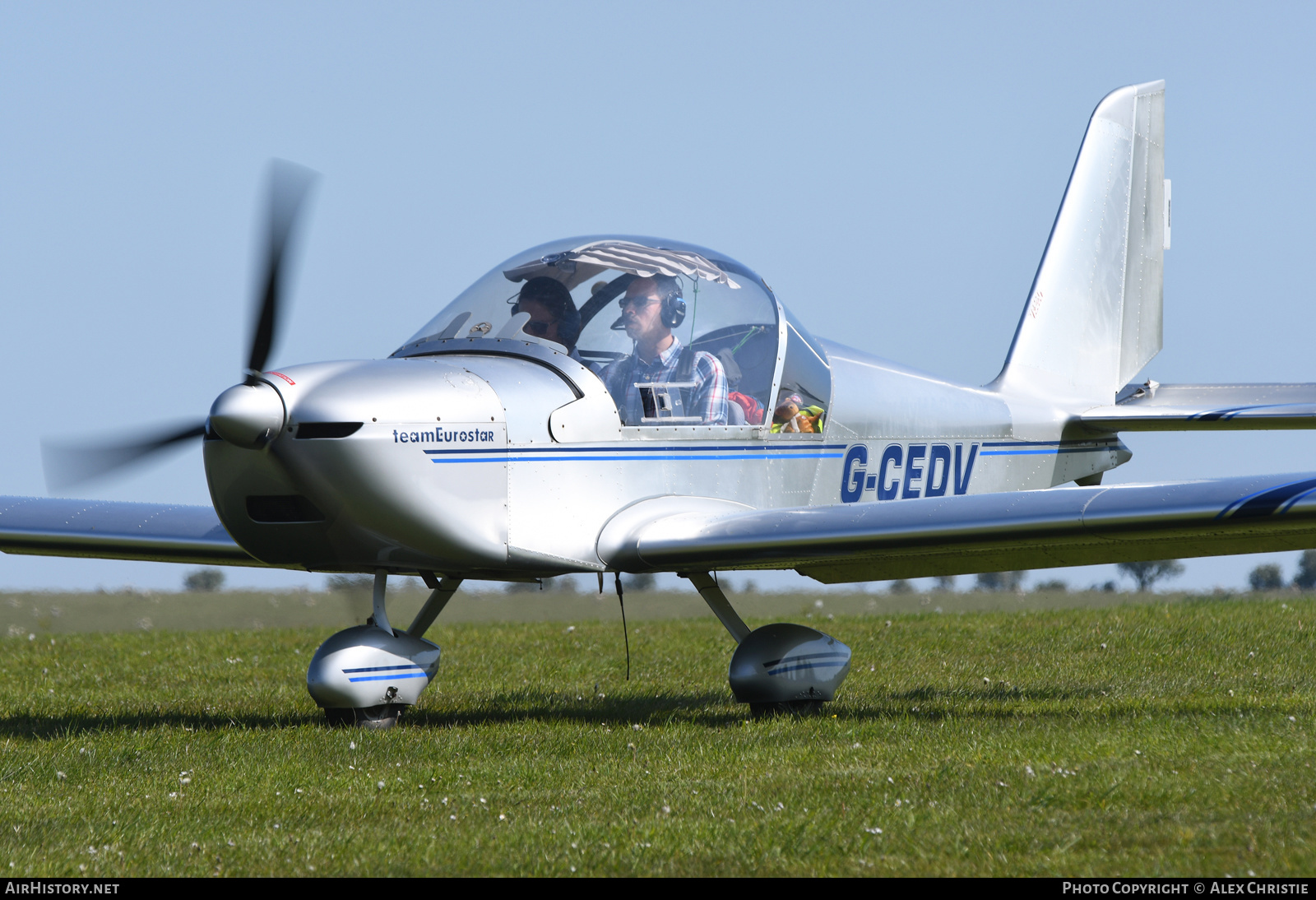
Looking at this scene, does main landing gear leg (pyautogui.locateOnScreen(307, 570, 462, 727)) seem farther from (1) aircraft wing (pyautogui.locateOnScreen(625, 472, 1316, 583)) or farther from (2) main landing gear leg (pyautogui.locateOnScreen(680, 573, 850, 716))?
(2) main landing gear leg (pyautogui.locateOnScreen(680, 573, 850, 716))

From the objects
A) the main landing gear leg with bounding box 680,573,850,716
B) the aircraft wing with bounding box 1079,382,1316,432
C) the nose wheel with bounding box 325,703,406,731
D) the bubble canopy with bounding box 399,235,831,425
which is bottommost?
the nose wheel with bounding box 325,703,406,731

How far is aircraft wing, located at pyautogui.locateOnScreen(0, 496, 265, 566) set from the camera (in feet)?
30.8

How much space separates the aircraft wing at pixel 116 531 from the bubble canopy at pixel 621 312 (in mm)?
2141

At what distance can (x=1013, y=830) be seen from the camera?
15.5 ft

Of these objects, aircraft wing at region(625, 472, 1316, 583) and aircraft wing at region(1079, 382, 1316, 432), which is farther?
aircraft wing at region(1079, 382, 1316, 432)

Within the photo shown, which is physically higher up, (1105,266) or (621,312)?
(621,312)

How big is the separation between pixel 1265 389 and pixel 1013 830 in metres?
7.20

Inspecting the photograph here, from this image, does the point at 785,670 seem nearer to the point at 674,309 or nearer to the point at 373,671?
the point at 674,309

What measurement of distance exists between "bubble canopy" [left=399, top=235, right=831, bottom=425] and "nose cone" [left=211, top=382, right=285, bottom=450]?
1568mm

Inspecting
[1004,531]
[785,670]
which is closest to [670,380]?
[785,670]

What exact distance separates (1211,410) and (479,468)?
6.39 meters

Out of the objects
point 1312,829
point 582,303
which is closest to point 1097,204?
point 582,303

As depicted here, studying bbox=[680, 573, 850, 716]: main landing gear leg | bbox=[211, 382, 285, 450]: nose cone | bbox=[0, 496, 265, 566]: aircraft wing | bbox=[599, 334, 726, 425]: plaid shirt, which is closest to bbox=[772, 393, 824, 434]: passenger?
bbox=[599, 334, 726, 425]: plaid shirt

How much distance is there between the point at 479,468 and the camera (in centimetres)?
750
